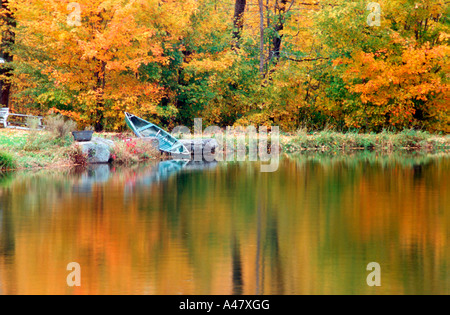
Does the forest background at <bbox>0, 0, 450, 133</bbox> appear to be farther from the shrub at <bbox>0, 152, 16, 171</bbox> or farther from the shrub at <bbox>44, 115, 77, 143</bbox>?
the shrub at <bbox>0, 152, 16, 171</bbox>

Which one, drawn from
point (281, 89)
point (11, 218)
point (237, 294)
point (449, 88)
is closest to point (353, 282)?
point (237, 294)

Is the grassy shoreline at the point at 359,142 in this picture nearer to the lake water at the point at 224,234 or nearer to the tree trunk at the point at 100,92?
the tree trunk at the point at 100,92

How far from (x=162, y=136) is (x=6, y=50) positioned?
12.4 metres

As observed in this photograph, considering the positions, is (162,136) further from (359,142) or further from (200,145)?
(359,142)

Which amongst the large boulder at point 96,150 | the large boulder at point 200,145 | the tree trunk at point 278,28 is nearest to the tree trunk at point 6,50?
the large boulder at point 200,145

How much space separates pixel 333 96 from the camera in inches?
1474

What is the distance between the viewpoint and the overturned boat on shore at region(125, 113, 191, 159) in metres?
29.3

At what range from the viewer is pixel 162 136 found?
1177 inches

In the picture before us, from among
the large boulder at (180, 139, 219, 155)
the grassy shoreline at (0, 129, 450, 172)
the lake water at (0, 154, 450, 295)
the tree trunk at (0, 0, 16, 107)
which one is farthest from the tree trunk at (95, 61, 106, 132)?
the lake water at (0, 154, 450, 295)

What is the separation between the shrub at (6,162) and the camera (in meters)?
21.6

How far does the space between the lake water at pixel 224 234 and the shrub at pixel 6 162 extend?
1.74 metres

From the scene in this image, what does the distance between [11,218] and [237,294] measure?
20.9 ft

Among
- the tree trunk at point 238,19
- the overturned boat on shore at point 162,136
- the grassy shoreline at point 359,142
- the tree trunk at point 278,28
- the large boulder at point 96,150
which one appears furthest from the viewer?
the tree trunk at point 238,19

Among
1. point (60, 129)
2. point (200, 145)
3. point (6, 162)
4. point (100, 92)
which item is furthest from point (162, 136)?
point (6, 162)
